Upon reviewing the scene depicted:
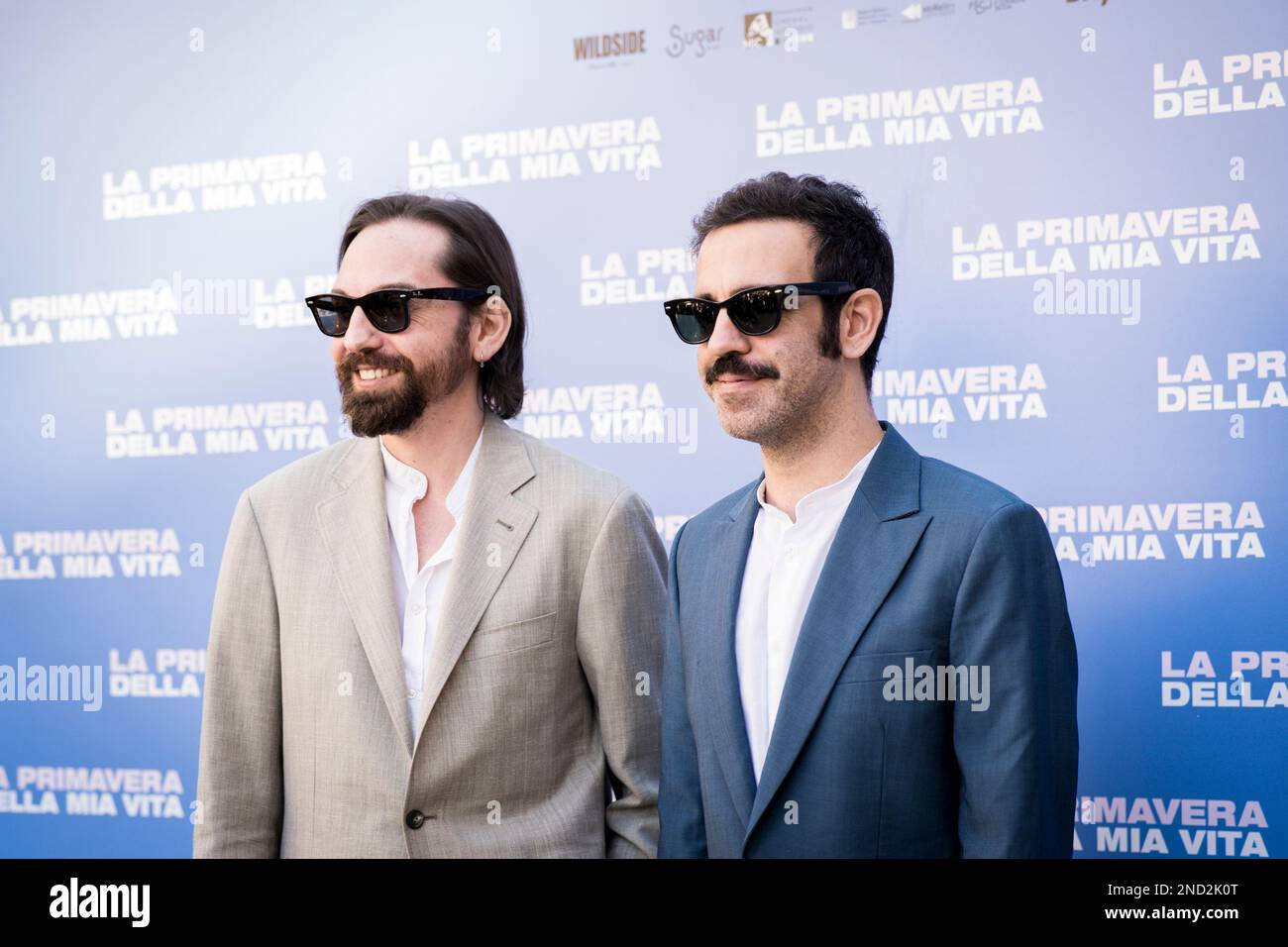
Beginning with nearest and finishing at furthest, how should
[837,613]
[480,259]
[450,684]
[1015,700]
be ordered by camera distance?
1. [1015,700]
2. [837,613]
3. [450,684]
4. [480,259]

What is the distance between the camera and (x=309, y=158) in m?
3.98

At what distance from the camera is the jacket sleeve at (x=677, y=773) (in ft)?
8.12

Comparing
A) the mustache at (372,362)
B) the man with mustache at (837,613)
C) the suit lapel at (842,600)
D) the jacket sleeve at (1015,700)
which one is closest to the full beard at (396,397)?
the mustache at (372,362)

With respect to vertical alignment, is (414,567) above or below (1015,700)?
above

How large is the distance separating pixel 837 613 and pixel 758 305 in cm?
64

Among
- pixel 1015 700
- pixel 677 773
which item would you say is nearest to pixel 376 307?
pixel 677 773

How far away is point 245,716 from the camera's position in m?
2.70

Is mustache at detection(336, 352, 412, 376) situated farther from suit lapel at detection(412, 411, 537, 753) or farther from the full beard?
suit lapel at detection(412, 411, 537, 753)

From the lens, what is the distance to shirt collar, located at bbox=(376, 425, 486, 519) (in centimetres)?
281

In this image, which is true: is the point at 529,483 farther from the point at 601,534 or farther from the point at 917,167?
the point at 917,167

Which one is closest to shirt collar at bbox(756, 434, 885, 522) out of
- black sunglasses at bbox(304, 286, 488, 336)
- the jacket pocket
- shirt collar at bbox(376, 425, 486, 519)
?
the jacket pocket

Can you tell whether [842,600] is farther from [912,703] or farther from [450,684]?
[450,684]

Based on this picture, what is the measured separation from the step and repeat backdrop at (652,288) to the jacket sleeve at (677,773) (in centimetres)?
103
